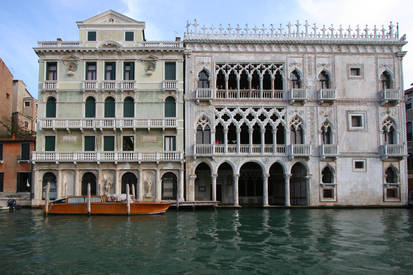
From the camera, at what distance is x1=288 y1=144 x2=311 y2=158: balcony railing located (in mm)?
28778

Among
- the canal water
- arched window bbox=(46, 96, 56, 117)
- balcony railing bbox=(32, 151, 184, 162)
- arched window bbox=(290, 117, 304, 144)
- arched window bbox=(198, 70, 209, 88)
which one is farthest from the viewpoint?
arched window bbox=(198, 70, 209, 88)

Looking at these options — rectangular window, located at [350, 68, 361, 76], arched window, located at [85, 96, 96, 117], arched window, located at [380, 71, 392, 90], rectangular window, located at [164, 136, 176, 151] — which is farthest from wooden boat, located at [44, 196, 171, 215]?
arched window, located at [380, 71, 392, 90]

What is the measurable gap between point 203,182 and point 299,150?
799cm

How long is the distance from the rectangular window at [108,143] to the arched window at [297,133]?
13.6 meters

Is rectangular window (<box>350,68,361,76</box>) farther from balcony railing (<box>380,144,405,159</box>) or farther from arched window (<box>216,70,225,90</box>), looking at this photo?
arched window (<box>216,70,225,90</box>)

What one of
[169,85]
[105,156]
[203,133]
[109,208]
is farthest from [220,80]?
[109,208]

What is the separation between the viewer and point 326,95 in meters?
29.3

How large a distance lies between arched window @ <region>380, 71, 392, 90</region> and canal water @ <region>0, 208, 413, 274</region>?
12.6 metres

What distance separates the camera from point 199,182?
3117cm

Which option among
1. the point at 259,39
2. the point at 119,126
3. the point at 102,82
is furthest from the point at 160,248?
the point at 259,39

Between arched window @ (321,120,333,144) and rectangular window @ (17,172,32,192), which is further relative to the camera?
rectangular window @ (17,172,32,192)

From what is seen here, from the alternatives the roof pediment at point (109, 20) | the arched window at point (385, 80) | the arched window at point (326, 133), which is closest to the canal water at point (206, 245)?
the arched window at point (326, 133)

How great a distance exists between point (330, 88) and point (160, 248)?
21106mm

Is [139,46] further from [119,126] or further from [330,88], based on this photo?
[330,88]
